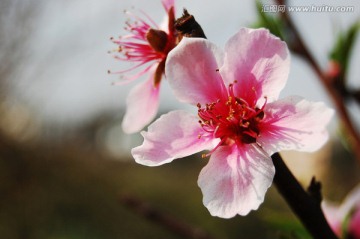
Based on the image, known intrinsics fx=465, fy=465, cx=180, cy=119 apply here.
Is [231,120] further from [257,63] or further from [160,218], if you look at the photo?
[160,218]

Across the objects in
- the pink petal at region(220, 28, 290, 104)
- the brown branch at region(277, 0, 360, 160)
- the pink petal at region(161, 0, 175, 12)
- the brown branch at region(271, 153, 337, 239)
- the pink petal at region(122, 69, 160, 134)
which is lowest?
the brown branch at region(277, 0, 360, 160)

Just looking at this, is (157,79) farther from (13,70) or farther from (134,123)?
(13,70)

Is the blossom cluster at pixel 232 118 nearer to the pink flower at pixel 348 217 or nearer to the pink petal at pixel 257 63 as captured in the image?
the pink petal at pixel 257 63

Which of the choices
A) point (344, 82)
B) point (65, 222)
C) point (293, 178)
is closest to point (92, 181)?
point (65, 222)

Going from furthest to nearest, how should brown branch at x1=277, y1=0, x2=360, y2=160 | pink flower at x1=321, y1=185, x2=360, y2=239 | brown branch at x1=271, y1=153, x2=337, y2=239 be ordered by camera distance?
1. brown branch at x1=277, y1=0, x2=360, y2=160
2. pink flower at x1=321, y1=185, x2=360, y2=239
3. brown branch at x1=271, y1=153, x2=337, y2=239

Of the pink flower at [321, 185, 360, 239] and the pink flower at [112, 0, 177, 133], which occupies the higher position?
the pink flower at [112, 0, 177, 133]

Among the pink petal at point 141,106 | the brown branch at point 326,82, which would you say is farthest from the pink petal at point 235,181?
the brown branch at point 326,82

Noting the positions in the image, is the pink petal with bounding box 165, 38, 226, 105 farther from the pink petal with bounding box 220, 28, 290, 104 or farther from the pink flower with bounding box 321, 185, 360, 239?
the pink flower with bounding box 321, 185, 360, 239

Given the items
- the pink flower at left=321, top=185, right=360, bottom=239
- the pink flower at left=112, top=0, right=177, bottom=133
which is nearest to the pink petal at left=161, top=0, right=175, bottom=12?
the pink flower at left=112, top=0, right=177, bottom=133
